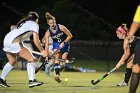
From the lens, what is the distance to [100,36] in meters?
40.4

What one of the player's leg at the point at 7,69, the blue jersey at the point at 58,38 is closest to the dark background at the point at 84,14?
the blue jersey at the point at 58,38

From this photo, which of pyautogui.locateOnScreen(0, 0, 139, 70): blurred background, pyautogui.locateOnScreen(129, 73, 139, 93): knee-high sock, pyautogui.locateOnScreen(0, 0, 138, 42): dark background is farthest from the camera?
pyautogui.locateOnScreen(0, 0, 138, 42): dark background

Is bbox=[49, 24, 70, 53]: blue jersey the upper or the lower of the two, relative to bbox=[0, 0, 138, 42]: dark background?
lower

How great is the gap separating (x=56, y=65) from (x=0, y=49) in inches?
315

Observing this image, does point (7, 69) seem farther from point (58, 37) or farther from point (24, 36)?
point (58, 37)

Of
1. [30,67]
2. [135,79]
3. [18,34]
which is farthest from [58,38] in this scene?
[135,79]

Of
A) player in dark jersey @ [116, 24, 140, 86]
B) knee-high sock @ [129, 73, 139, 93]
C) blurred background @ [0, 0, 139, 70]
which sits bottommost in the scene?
knee-high sock @ [129, 73, 139, 93]

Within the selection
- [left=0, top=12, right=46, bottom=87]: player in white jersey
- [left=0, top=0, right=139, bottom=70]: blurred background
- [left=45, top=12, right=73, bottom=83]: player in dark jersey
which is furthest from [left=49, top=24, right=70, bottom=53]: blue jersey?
[left=0, top=0, right=139, bottom=70]: blurred background

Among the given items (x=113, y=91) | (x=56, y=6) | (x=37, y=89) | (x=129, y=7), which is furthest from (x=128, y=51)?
(x=129, y=7)

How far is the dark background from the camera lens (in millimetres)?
38781

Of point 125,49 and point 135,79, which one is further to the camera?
point 125,49

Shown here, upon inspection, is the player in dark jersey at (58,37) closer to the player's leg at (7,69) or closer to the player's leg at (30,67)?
the player's leg at (7,69)

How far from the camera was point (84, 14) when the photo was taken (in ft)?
131

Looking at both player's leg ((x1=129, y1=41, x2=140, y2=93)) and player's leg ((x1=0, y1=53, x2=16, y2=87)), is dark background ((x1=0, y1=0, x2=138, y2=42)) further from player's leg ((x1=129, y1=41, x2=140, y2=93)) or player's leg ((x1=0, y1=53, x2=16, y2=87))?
player's leg ((x1=129, y1=41, x2=140, y2=93))
